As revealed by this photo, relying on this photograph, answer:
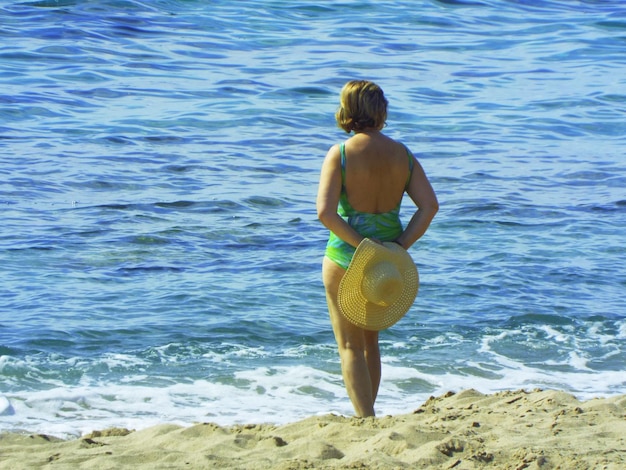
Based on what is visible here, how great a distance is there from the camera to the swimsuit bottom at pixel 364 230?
512 centimetres

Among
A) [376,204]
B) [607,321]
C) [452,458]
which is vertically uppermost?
[376,204]

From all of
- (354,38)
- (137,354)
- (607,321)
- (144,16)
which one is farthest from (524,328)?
(144,16)

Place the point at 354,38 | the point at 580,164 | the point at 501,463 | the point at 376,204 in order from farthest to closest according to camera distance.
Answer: the point at 354,38, the point at 580,164, the point at 376,204, the point at 501,463

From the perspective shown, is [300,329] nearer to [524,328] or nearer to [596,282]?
[524,328]

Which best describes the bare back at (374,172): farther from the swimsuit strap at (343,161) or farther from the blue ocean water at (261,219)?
the blue ocean water at (261,219)

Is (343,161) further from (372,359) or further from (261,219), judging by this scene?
(261,219)

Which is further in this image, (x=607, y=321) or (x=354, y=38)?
(x=354, y=38)

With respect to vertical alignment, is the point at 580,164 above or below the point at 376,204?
below

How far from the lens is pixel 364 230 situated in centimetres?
515

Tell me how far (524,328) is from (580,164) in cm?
568

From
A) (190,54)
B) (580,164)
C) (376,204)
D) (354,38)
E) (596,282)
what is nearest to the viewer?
(376,204)

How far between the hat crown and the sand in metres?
0.59

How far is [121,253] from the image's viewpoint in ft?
29.7

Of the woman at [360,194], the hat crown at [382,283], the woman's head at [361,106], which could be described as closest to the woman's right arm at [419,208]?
the woman at [360,194]
